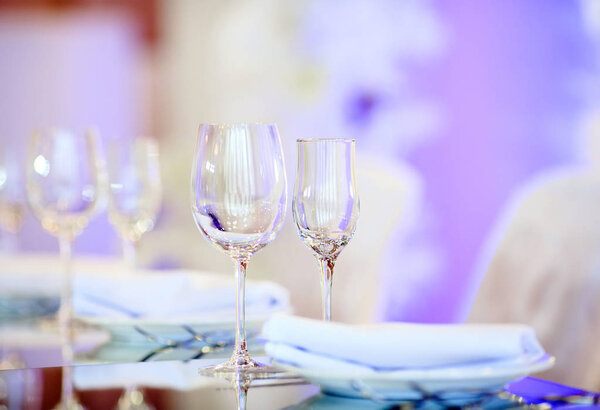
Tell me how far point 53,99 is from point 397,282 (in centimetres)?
174

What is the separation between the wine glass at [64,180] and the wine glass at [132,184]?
0.53 feet

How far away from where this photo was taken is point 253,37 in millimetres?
4125

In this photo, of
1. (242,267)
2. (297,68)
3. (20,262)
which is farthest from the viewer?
(297,68)

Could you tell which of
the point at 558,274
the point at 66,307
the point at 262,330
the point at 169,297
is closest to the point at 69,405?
the point at 262,330

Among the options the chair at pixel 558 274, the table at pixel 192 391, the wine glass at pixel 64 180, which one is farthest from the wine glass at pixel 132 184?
the table at pixel 192 391

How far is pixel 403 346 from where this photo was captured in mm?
658

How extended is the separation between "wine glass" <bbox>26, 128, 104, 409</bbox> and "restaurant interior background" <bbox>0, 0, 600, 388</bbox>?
31.2 inches

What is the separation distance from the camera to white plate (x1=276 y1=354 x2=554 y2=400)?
638 millimetres

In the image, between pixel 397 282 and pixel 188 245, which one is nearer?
pixel 397 282

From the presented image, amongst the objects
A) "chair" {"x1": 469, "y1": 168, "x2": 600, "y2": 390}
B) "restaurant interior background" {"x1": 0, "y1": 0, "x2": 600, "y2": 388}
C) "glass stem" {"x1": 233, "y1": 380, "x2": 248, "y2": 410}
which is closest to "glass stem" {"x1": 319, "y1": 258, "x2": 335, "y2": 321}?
"glass stem" {"x1": 233, "y1": 380, "x2": 248, "y2": 410}

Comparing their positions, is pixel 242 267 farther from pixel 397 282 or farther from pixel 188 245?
pixel 188 245

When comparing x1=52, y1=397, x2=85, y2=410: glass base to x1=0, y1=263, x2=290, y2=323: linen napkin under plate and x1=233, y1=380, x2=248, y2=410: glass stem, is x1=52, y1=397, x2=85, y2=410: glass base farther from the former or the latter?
x1=0, y1=263, x2=290, y2=323: linen napkin under plate

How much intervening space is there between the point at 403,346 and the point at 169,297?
17.6 inches

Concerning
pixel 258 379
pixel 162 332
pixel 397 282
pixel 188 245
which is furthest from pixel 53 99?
pixel 258 379
